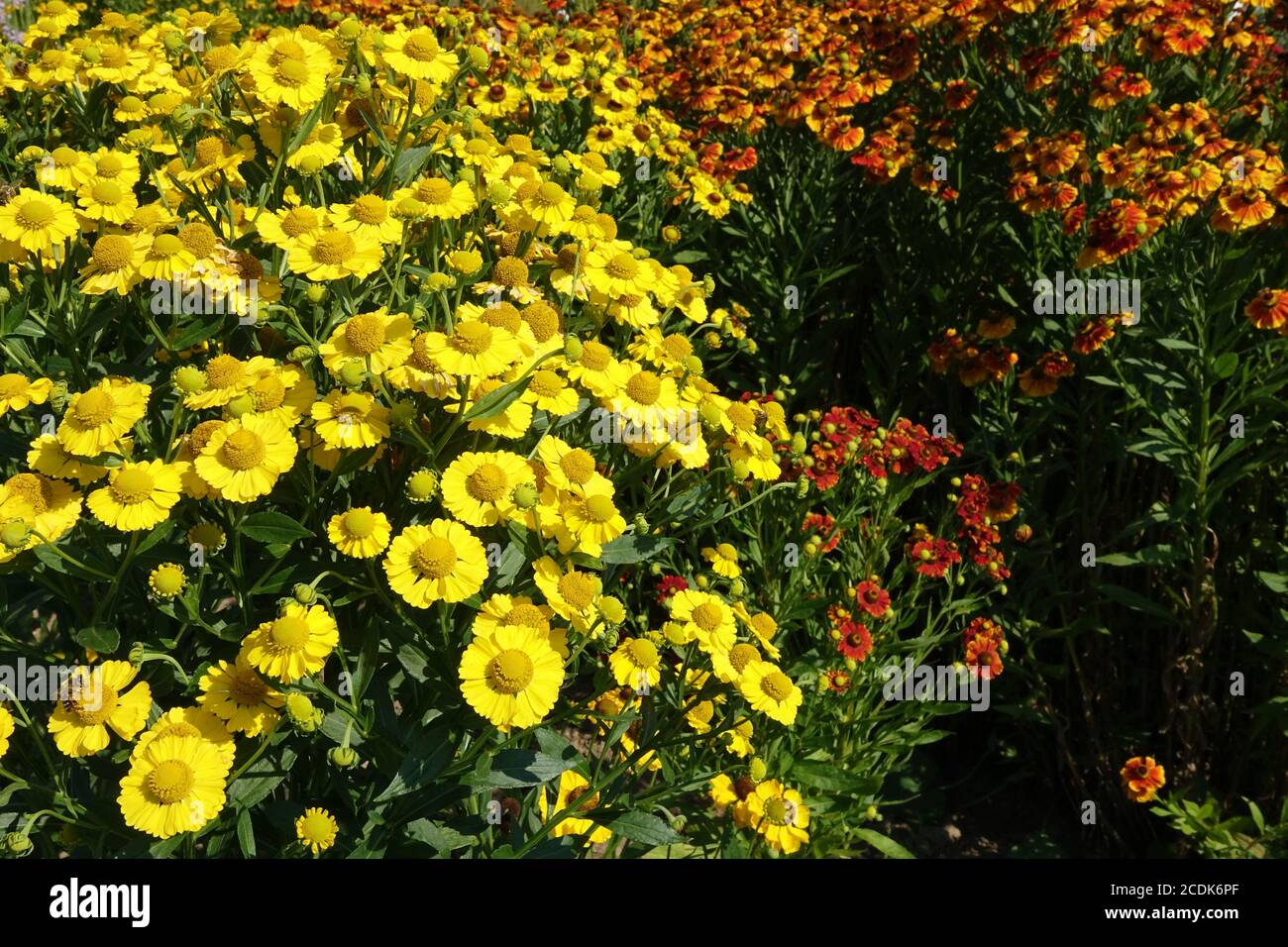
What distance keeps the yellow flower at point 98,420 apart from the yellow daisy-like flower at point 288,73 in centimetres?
56

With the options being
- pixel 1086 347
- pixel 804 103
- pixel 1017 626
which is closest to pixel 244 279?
pixel 1086 347

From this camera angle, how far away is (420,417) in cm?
149

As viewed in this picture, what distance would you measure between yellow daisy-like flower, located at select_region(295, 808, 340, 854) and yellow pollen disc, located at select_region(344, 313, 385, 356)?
0.65m

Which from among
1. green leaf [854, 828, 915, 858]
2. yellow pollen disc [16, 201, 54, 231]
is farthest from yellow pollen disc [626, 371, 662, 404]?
green leaf [854, 828, 915, 858]

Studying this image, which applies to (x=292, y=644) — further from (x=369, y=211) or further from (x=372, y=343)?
(x=369, y=211)

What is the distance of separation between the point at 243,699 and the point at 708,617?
0.68 meters

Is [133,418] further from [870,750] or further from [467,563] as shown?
[870,750]

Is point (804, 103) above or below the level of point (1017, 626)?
above

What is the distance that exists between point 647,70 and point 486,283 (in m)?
3.01

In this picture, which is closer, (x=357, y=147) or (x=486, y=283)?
(x=486, y=283)

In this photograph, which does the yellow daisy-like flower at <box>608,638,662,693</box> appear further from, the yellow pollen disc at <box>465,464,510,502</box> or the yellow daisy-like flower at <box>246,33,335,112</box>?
the yellow daisy-like flower at <box>246,33,335,112</box>

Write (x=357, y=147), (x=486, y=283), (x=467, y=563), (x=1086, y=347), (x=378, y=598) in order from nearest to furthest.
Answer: (x=467, y=563)
(x=378, y=598)
(x=486, y=283)
(x=357, y=147)
(x=1086, y=347)

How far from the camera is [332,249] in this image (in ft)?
4.83

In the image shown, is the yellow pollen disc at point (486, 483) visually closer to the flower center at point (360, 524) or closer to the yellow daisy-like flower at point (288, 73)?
the flower center at point (360, 524)
